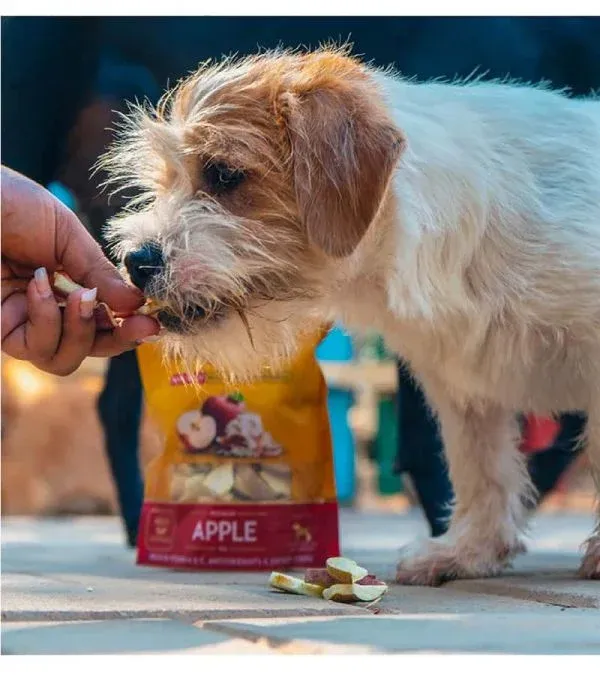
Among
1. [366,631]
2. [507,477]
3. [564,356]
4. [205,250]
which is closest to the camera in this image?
[366,631]

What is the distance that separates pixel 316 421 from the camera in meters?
3.38

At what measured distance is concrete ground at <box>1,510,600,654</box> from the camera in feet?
6.11

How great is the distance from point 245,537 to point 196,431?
34 cm

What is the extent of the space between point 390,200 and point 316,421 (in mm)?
894

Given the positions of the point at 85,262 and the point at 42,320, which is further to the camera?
the point at 85,262

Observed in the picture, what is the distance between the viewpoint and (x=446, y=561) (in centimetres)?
308

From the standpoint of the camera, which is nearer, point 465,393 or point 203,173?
point 203,173

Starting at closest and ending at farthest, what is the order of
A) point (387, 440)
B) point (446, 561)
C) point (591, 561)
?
1. point (591, 561)
2. point (446, 561)
3. point (387, 440)

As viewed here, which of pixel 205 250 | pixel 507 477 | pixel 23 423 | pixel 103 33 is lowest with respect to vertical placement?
pixel 23 423

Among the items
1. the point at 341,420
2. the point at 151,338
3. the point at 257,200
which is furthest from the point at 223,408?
the point at 341,420

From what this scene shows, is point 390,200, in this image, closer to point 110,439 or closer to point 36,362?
point 36,362

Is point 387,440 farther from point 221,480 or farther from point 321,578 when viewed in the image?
point 321,578

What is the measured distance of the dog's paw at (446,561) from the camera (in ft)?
9.86

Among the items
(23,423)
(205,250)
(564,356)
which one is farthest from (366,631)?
(23,423)
